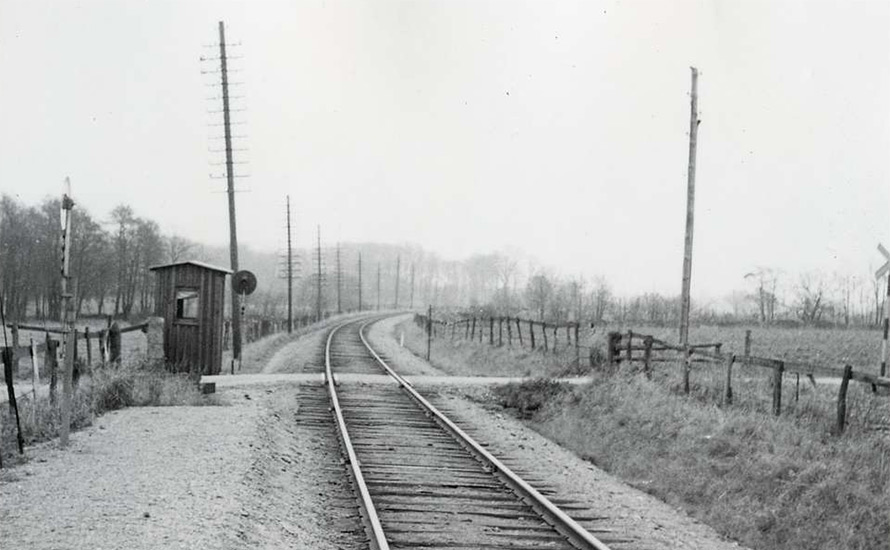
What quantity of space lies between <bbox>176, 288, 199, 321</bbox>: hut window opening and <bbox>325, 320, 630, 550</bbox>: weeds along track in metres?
5.33

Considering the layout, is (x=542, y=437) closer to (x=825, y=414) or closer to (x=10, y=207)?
(x=825, y=414)

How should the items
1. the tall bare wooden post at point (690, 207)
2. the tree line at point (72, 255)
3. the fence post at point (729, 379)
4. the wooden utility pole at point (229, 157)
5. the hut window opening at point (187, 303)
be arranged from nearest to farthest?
the fence post at point (729, 379)
the hut window opening at point (187, 303)
the tall bare wooden post at point (690, 207)
the wooden utility pole at point (229, 157)
the tree line at point (72, 255)

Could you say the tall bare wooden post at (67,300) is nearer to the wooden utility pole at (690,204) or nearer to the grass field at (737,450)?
the grass field at (737,450)

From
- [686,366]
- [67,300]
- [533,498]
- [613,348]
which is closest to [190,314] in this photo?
[67,300]

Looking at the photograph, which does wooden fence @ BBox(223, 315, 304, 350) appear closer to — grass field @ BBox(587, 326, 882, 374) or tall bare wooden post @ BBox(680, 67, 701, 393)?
grass field @ BBox(587, 326, 882, 374)

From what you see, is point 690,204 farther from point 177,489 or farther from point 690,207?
point 177,489

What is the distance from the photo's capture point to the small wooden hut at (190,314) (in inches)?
685

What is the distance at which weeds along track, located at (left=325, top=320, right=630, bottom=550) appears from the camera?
681 centimetres

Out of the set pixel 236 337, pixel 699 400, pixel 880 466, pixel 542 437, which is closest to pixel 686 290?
pixel 699 400

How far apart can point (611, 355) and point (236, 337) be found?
11.7 metres

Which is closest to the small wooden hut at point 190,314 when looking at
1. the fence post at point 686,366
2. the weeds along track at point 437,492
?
the weeds along track at point 437,492

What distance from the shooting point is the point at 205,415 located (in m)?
12.7

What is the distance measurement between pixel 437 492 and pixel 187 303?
11118 mm

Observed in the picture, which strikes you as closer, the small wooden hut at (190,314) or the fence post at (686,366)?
the fence post at (686,366)
